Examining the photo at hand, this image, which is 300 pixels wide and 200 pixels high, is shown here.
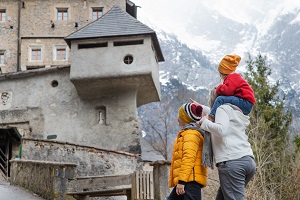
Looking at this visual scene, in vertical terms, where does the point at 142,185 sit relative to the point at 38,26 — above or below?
below

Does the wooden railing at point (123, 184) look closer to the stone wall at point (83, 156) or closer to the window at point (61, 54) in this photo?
the stone wall at point (83, 156)

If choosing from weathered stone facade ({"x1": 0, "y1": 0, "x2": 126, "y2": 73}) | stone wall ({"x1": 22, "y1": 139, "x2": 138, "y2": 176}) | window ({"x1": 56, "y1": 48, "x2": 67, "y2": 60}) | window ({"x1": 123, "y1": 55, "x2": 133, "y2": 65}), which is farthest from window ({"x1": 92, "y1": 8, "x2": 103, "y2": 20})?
stone wall ({"x1": 22, "y1": 139, "x2": 138, "y2": 176})

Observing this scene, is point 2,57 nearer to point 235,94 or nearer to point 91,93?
point 91,93

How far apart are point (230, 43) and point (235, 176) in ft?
526

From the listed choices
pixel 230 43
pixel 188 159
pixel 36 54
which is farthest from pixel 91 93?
pixel 230 43

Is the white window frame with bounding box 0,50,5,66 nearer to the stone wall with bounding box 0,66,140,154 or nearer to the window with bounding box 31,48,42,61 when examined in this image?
the window with bounding box 31,48,42,61

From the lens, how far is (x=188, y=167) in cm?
504

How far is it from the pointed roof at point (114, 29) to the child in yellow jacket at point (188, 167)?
53.5 feet

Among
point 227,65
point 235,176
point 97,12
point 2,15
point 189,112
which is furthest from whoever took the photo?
point 2,15

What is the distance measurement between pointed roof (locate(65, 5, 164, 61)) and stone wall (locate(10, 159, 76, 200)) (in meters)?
8.91

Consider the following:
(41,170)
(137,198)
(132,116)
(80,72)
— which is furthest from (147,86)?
(137,198)

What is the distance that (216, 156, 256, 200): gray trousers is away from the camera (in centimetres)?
477

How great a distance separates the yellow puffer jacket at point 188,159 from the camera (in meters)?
5.05

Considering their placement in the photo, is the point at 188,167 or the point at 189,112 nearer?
the point at 188,167
